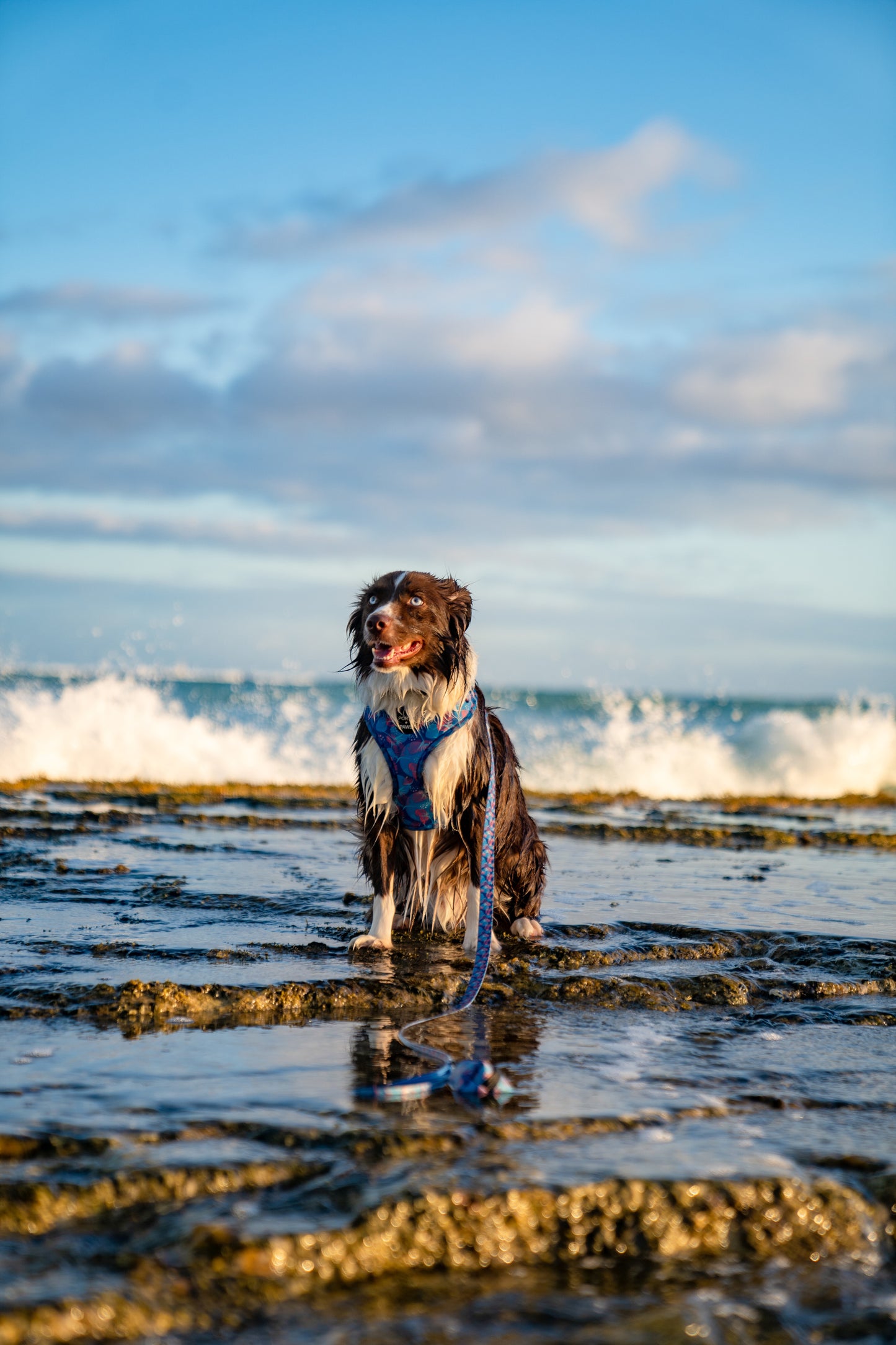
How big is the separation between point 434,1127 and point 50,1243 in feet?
3.44

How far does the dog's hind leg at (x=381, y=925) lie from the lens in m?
5.45

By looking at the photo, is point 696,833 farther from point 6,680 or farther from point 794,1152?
point 6,680

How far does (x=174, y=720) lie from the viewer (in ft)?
65.6

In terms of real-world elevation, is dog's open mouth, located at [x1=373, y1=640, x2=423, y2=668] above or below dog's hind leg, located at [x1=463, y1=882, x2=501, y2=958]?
above

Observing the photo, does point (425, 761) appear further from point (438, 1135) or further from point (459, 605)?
point (438, 1135)

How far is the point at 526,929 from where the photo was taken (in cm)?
593

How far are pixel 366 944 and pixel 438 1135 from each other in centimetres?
255

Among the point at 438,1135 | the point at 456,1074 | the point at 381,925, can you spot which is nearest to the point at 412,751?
the point at 381,925

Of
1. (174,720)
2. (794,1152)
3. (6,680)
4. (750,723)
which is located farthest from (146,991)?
(6,680)

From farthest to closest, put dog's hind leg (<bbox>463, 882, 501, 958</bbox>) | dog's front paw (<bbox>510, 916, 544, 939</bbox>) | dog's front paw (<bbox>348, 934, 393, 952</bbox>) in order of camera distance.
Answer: dog's front paw (<bbox>510, 916, 544, 939</bbox>)
dog's hind leg (<bbox>463, 882, 501, 958</bbox>)
dog's front paw (<bbox>348, 934, 393, 952</bbox>)

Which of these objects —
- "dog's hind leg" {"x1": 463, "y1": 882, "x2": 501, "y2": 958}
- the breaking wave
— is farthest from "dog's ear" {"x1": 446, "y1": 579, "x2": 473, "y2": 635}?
the breaking wave

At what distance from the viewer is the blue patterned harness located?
5539 millimetres

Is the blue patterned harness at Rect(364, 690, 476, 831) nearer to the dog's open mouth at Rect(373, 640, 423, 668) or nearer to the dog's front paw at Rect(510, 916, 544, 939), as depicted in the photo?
the dog's open mouth at Rect(373, 640, 423, 668)

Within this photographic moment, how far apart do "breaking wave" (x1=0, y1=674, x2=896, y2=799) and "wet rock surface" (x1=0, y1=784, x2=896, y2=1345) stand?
5991 mm
